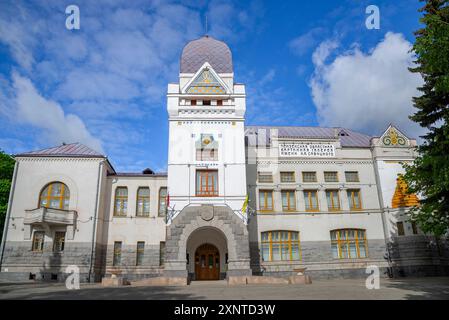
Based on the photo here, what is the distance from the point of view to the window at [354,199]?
2977cm

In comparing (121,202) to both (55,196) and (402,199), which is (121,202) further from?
(402,199)

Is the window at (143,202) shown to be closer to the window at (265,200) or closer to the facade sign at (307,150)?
the window at (265,200)

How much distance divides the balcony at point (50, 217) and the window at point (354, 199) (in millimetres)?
23664

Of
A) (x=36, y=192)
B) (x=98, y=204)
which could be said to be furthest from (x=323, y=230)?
(x=36, y=192)

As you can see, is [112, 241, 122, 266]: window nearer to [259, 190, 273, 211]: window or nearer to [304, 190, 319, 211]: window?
[259, 190, 273, 211]: window

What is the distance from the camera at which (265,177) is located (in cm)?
2973

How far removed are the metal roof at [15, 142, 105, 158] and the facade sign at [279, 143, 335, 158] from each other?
53.2 ft

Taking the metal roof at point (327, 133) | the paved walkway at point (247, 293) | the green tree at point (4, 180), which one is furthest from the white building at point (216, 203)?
the paved walkway at point (247, 293)

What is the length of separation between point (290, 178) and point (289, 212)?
3.13 metres

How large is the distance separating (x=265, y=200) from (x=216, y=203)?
18.6 ft

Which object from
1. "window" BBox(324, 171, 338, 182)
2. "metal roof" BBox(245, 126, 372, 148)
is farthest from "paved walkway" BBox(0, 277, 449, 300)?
"metal roof" BBox(245, 126, 372, 148)

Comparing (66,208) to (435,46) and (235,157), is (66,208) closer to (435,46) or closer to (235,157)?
(235,157)

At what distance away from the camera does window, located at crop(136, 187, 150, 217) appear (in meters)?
30.5

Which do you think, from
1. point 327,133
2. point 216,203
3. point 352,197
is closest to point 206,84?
point 216,203
